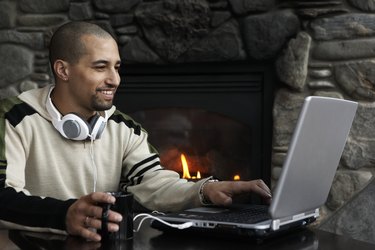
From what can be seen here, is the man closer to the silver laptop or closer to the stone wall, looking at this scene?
the silver laptop

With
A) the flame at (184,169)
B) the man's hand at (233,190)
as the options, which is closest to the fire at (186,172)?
the flame at (184,169)

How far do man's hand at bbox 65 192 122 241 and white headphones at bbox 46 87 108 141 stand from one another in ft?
1.35

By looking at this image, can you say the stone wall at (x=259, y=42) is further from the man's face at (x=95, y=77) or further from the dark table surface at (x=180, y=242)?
the dark table surface at (x=180, y=242)

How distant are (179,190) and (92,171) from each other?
263mm

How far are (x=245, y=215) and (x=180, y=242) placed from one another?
0.62ft

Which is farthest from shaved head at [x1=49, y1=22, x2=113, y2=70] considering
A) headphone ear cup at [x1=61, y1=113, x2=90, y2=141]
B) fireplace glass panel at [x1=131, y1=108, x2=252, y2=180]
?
fireplace glass panel at [x1=131, y1=108, x2=252, y2=180]

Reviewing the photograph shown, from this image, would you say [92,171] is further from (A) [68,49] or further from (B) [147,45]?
(B) [147,45]

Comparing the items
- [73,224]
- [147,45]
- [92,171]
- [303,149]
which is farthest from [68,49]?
[147,45]

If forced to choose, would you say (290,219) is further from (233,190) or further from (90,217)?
(90,217)

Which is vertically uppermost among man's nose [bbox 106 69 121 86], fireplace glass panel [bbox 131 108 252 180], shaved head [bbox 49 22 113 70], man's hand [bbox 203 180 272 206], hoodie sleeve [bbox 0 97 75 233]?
shaved head [bbox 49 22 113 70]

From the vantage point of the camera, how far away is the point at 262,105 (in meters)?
3.00

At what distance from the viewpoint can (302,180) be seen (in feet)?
4.11

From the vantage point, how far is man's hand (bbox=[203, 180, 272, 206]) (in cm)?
152

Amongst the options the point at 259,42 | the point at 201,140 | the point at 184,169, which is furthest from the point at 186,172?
the point at 259,42
